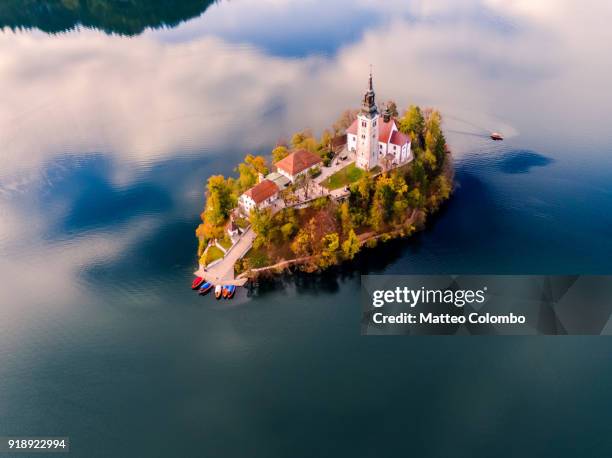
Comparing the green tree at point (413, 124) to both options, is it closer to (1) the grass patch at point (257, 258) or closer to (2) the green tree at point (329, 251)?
(2) the green tree at point (329, 251)

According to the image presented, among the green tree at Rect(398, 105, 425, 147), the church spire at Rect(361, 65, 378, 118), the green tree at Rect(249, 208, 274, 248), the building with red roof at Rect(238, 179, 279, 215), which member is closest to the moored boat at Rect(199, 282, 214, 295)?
the green tree at Rect(249, 208, 274, 248)

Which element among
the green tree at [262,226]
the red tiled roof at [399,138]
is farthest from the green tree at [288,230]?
the red tiled roof at [399,138]

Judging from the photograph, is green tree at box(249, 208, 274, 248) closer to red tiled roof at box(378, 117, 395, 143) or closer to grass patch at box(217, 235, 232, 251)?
grass patch at box(217, 235, 232, 251)

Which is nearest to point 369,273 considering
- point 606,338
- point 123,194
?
point 606,338

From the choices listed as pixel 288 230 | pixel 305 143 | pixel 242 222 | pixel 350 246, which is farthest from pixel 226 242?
pixel 305 143

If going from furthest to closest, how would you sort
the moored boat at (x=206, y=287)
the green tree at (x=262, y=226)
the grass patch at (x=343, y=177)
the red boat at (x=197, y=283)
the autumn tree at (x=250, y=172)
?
1. the autumn tree at (x=250, y=172)
2. the grass patch at (x=343, y=177)
3. the green tree at (x=262, y=226)
4. the red boat at (x=197, y=283)
5. the moored boat at (x=206, y=287)

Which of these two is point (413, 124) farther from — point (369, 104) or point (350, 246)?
point (350, 246)
